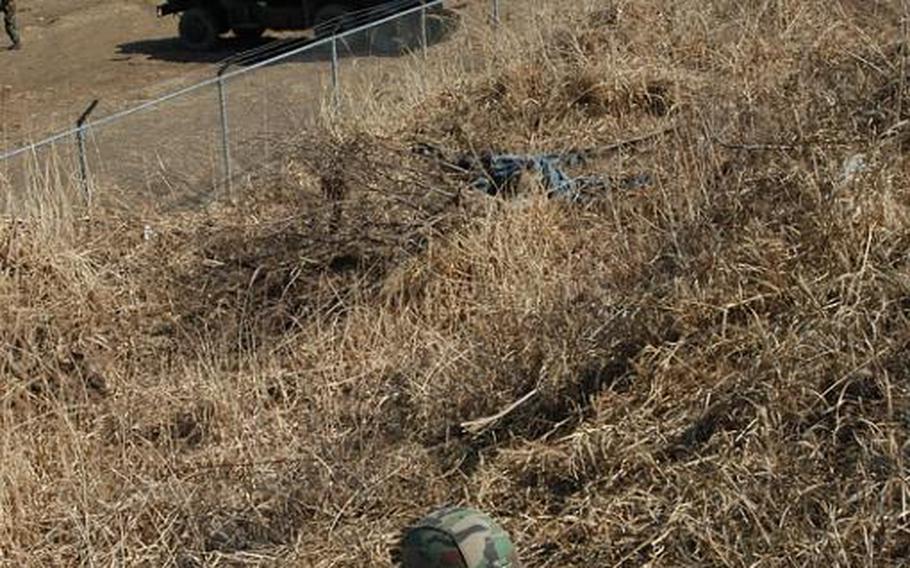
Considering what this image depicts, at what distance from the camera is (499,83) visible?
437 inches

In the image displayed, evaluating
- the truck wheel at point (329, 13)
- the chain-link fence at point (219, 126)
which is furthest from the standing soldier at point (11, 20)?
the chain-link fence at point (219, 126)

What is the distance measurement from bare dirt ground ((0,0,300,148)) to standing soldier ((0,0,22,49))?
25 centimetres

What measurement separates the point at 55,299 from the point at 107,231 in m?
1.48

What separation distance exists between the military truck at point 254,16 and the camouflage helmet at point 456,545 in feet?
55.1

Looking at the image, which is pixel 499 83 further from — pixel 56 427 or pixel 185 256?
pixel 56 427

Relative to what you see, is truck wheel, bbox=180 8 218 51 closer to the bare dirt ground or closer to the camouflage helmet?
the bare dirt ground

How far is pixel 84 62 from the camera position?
22.6 metres

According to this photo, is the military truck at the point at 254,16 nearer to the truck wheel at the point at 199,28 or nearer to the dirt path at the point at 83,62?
the truck wheel at the point at 199,28

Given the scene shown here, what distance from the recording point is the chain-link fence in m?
10.6

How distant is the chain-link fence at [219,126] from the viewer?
417 inches

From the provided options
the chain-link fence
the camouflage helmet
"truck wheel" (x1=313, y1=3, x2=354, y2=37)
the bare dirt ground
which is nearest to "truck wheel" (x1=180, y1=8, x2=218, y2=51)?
the bare dirt ground

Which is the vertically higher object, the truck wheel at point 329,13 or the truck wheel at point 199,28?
the truck wheel at point 329,13

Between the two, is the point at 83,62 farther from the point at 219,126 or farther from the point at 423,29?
the point at 423,29

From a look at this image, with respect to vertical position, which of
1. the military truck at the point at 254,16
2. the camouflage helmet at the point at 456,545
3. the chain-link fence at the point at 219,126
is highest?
the camouflage helmet at the point at 456,545
